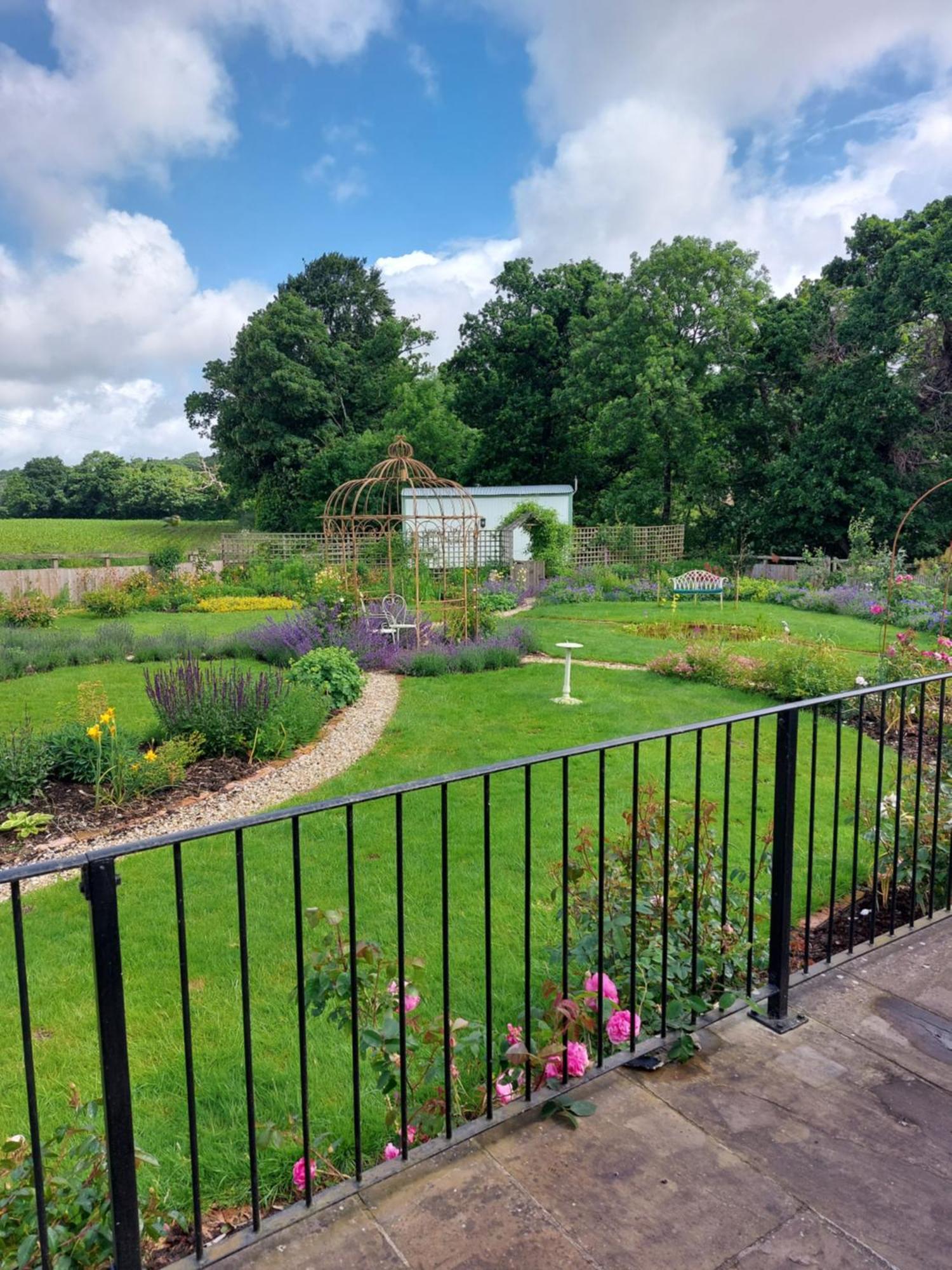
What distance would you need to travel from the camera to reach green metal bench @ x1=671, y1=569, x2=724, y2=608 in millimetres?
16656

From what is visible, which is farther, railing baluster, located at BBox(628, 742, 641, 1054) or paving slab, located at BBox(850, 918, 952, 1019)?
paving slab, located at BBox(850, 918, 952, 1019)

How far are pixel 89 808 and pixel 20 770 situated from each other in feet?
1.70

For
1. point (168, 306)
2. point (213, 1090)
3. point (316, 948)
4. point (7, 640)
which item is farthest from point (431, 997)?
point (168, 306)

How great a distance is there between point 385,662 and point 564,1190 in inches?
326

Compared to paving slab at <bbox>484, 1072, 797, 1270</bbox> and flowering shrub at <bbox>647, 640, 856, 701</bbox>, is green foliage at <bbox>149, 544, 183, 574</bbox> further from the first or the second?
paving slab at <bbox>484, 1072, 797, 1270</bbox>

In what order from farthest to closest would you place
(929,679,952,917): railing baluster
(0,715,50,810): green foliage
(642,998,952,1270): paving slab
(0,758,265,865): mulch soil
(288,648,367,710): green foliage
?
1. (288,648,367,710): green foliage
2. (0,715,50,810): green foliage
3. (0,758,265,865): mulch soil
4. (929,679,952,917): railing baluster
5. (642,998,952,1270): paving slab

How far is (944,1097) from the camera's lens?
190cm

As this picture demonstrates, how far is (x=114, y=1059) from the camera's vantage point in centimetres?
131

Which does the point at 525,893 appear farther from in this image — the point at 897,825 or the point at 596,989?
the point at 897,825

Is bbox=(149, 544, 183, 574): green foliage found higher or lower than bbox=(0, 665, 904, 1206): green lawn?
higher

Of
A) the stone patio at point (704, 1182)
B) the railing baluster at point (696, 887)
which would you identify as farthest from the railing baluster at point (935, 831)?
the railing baluster at point (696, 887)

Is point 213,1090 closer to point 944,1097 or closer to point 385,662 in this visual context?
point 944,1097

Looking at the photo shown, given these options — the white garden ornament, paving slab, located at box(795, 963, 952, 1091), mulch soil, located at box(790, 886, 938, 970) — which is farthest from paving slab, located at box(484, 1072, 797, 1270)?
the white garden ornament

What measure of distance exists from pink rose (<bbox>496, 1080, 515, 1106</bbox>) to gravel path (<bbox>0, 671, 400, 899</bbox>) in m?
2.36
